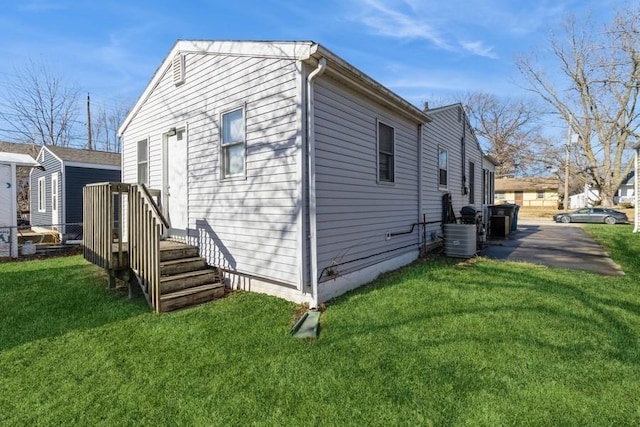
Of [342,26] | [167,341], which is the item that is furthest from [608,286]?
[342,26]

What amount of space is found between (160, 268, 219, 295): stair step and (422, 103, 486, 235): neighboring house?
5.26 m

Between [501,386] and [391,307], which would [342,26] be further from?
[501,386]

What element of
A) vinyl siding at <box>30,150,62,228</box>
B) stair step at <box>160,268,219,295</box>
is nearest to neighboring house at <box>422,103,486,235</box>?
stair step at <box>160,268,219,295</box>

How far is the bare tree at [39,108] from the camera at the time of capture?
20125 millimetres

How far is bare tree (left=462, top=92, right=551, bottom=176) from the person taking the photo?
3569cm

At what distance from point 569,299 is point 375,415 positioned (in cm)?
390

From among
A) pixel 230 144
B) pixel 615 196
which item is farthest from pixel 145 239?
pixel 615 196

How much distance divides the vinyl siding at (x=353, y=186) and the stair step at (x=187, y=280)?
6.18 ft

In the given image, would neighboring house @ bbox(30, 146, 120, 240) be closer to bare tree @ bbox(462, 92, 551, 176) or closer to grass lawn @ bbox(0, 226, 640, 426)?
grass lawn @ bbox(0, 226, 640, 426)

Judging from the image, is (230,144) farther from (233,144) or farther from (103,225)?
(103,225)

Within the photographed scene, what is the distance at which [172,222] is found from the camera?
6.77 metres

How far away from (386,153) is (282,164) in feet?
8.68

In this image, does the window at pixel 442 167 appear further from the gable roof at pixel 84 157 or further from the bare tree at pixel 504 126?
the bare tree at pixel 504 126

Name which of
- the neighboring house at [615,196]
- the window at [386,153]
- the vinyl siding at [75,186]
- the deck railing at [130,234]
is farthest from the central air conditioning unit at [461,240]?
the neighboring house at [615,196]
